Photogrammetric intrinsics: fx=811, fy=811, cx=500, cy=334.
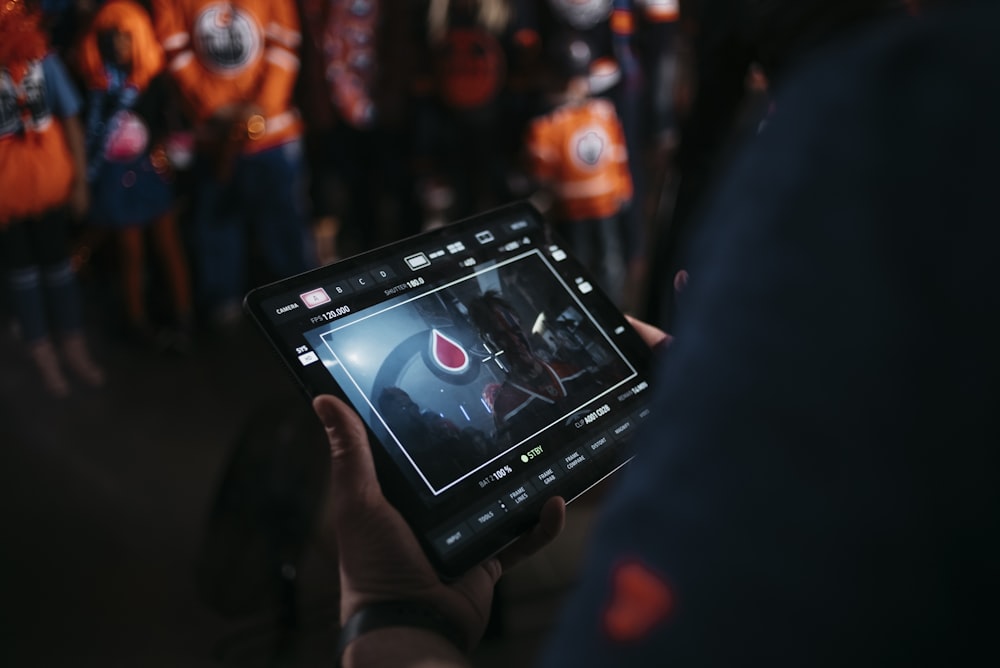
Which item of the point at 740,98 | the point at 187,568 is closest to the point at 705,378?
the point at 187,568

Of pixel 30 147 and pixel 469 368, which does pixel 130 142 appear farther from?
pixel 469 368

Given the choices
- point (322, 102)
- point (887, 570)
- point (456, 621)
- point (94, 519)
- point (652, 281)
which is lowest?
point (94, 519)

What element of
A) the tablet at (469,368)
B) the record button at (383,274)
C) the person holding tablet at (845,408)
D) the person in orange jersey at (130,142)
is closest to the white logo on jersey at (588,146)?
the person in orange jersey at (130,142)

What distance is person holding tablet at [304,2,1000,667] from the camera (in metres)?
0.26

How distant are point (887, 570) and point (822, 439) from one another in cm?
5

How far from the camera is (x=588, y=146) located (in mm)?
2178

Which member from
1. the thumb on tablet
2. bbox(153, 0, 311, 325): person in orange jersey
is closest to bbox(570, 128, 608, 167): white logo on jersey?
bbox(153, 0, 311, 325): person in orange jersey

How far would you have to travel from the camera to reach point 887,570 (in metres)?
0.26

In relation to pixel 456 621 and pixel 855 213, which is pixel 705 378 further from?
pixel 456 621

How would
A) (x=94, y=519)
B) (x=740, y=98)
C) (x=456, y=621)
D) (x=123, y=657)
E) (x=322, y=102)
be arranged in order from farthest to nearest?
(x=322, y=102), (x=740, y=98), (x=94, y=519), (x=123, y=657), (x=456, y=621)

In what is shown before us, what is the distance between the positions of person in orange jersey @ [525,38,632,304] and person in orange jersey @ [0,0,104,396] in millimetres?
1165

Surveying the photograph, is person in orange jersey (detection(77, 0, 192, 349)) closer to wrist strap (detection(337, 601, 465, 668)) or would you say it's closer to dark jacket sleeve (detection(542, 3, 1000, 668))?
wrist strap (detection(337, 601, 465, 668))

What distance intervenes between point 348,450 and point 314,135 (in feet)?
4.99

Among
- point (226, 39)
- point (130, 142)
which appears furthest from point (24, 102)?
point (226, 39)
